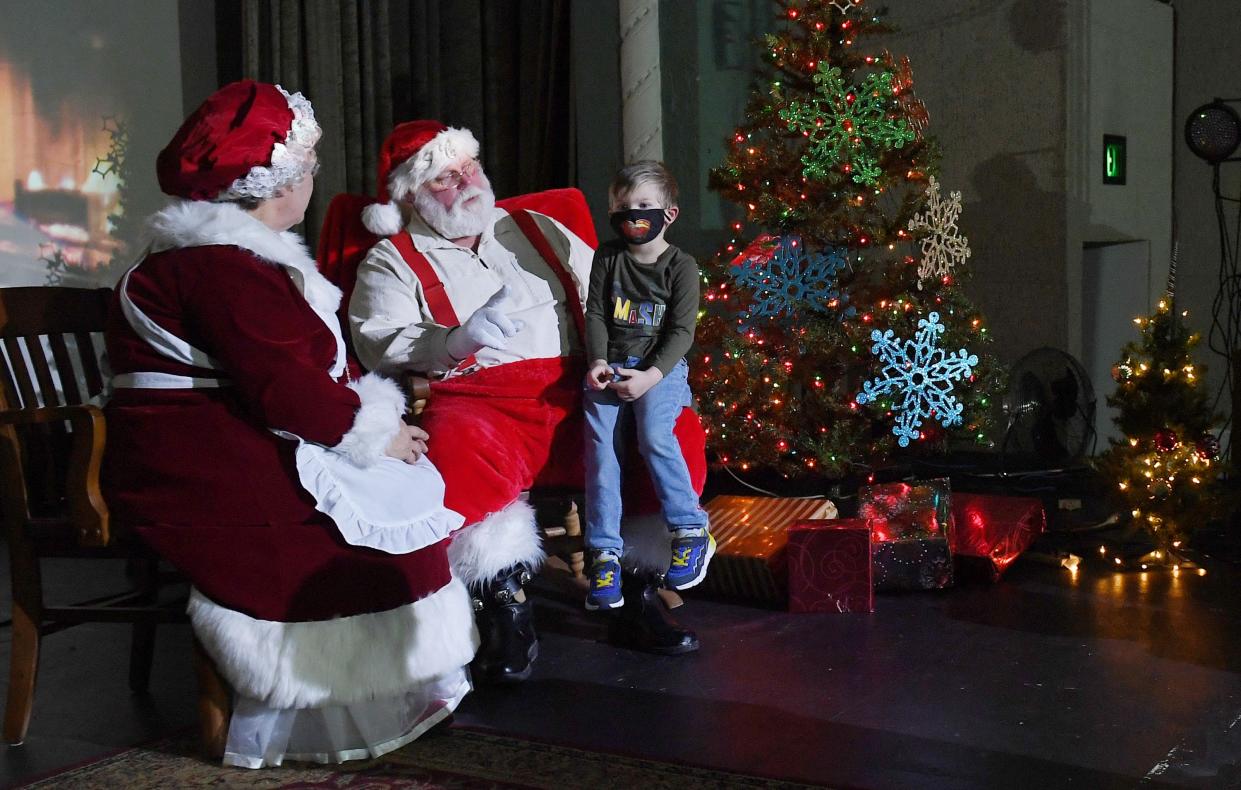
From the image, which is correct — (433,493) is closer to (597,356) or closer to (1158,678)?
(597,356)

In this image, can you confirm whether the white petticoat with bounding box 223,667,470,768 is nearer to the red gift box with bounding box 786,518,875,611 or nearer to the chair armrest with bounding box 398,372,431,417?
the chair armrest with bounding box 398,372,431,417

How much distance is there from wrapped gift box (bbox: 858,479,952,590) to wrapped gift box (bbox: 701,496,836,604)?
0.91 feet

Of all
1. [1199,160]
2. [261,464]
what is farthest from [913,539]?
[1199,160]

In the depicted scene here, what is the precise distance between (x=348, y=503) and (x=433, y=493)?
8.9 inches

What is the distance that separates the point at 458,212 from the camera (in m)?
3.24

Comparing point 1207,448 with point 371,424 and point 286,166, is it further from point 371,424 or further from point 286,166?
point 286,166

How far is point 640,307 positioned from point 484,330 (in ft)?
1.81

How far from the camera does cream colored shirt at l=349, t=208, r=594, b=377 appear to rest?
3084 mm

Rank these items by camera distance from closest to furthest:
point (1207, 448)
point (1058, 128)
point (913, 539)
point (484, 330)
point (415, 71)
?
point (484, 330) < point (913, 539) < point (1207, 448) < point (1058, 128) < point (415, 71)

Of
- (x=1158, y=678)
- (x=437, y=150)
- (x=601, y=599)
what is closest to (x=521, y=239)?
(x=437, y=150)

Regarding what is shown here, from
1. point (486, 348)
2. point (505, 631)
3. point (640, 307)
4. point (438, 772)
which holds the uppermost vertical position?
point (640, 307)

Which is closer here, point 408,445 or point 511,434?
point 408,445

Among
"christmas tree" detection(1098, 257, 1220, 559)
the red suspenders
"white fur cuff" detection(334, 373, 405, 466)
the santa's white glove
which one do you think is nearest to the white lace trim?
"white fur cuff" detection(334, 373, 405, 466)

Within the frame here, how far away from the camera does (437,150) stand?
10.8ft
